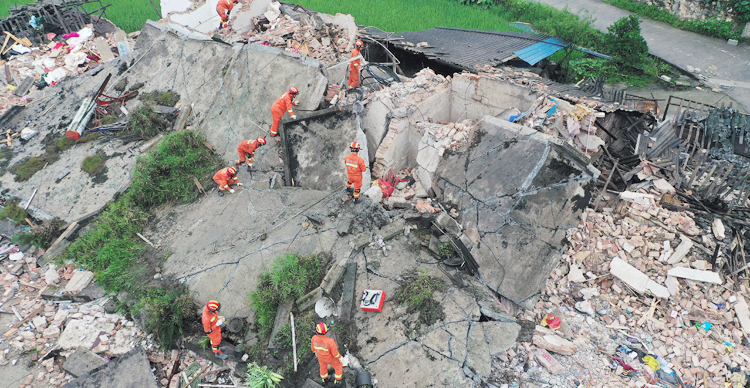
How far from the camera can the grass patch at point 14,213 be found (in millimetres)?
7720

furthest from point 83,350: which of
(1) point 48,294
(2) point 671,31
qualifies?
(2) point 671,31

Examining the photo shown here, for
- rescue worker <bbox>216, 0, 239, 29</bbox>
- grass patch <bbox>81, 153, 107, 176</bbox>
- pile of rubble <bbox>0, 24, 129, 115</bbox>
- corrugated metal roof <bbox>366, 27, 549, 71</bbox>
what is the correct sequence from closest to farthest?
1. grass patch <bbox>81, 153, 107, 176</bbox>
2. rescue worker <bbox>216, 0, 239, 29</bbox>
3. corrugated metal roof <bbox>366, 27, 549, 71</bbox>
4. pile of rubble <bbox>0, 24, 129, 115</bbox>

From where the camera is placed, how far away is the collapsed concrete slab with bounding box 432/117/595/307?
604 centimetres

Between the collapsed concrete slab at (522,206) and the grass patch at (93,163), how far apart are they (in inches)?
255

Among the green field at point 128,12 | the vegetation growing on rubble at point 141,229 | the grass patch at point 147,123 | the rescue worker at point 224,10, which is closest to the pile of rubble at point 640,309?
the vegetation growing on rubble at point 141,229

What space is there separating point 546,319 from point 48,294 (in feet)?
22.6

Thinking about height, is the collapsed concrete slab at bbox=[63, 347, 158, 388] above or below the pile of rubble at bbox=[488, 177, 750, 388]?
below

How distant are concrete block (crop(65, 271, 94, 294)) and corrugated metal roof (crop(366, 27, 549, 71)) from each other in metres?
8.57

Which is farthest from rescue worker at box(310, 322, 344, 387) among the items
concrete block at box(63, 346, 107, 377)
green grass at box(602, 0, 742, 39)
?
green grass at box(602, 0, 742, 39)

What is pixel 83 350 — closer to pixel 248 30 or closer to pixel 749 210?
pixel 248 30

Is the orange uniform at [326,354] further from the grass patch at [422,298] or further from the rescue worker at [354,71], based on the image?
the rescue worker at [354,71]

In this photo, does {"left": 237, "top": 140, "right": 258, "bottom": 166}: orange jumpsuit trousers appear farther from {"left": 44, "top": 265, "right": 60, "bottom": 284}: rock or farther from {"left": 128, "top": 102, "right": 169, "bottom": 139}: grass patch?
{"left": 44, "top": 265, "right": 60, "bottom": 284}: rock

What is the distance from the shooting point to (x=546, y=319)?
5.67m

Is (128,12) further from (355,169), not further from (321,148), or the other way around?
(355,169)
